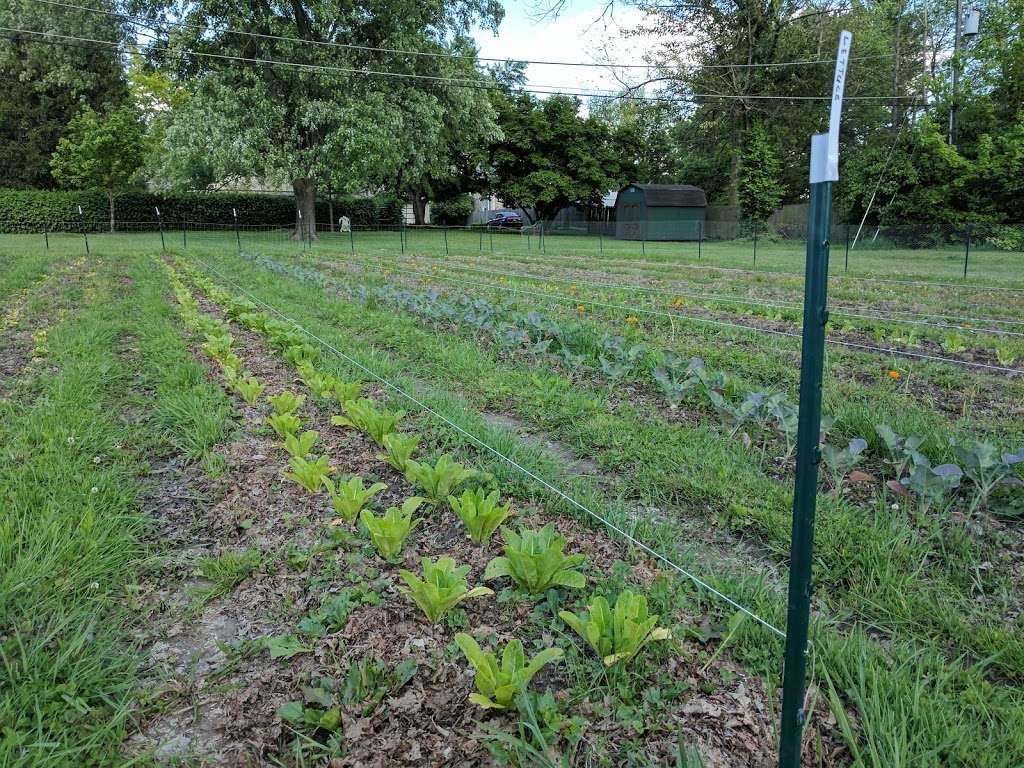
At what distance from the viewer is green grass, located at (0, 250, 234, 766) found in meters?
1.69

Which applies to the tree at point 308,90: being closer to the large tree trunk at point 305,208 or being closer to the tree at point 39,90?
the large tree trunk at point 305,208

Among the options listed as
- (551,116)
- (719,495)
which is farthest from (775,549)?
(551,116)

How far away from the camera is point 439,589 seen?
205 cm

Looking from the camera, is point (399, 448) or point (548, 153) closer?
point (399, 448)

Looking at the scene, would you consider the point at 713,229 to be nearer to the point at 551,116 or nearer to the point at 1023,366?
the point at 551,116

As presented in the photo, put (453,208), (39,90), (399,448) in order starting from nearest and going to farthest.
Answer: (399,448)
(39,90)
(453,208)

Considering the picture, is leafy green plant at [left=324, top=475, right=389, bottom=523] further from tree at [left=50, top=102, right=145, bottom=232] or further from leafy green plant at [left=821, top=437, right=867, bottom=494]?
tree at [left=50, top=102, right=145, bottom=232]

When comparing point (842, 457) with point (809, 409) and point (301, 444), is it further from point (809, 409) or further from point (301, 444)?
point (301, 444)

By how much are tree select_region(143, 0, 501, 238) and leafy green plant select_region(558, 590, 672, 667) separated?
66.3ft

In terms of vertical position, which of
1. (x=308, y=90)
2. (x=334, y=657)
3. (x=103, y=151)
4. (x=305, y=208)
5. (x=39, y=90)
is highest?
(x=39, y=90)

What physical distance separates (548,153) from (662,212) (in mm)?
9065

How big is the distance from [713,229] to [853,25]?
9.15 meters

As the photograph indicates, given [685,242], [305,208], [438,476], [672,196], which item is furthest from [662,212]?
[438,476]

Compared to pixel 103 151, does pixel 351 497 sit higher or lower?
lower
